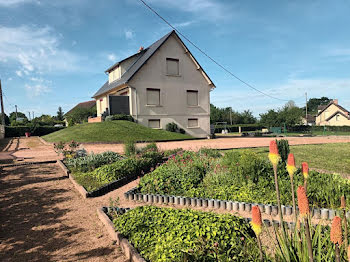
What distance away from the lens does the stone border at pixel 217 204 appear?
151 inches

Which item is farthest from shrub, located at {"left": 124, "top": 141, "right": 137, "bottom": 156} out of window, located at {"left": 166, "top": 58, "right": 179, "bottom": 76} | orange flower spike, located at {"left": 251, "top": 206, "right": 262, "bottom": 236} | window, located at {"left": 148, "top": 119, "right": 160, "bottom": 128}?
window, located at {"left": 166, "top": 58, "right": 179, "bottom": 76}

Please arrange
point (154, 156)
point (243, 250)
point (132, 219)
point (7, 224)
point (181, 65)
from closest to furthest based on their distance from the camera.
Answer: point (243, 250)
point (132, 219)
point (7, 224)
point (154, 156)
point (181, 65)

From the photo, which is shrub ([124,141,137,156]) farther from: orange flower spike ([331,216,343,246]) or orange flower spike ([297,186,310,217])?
orange flower spike ([331,216,343,246])

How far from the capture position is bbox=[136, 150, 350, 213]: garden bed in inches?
167

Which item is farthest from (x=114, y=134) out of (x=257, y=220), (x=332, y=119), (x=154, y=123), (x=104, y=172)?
(x=332, y=119)

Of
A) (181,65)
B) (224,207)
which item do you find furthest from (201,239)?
(181,65)

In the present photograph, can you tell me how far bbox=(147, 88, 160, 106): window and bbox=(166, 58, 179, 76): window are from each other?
2.71 metres

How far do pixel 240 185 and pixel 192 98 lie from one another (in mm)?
22306

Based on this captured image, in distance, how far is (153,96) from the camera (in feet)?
81.5

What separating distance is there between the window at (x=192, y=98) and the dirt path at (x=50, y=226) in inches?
→ 841

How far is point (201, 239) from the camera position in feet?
8.89

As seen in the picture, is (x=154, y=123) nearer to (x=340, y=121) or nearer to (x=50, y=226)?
(x=50, y=226)

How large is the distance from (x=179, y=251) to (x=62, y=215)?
2.91m

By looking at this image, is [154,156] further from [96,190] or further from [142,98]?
[142,98]
